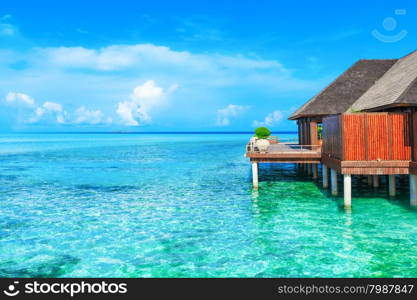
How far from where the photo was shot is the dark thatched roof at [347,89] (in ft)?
77.2

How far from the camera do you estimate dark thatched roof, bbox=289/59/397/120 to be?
23516 mm

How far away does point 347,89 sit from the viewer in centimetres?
2500

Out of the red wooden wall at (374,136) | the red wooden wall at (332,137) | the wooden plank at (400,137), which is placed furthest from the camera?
the red wooden wall at (332,137)

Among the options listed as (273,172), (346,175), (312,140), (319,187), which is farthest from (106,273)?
(273,172)

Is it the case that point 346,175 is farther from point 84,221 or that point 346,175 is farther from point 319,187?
point 84,221

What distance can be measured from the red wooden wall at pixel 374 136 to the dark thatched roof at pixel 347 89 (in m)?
7.58

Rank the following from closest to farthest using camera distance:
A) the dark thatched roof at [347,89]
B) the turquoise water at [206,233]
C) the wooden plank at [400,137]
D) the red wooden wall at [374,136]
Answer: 1. the turquoise water at [206,233]
2. the wooden plank at [400,137]
3. the red wooden wall at [374,136]
4. the dark thatched roof at [347,89]

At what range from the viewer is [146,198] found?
2091 centimetres

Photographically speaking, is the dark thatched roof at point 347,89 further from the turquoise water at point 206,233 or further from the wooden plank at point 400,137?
the wooden plank at point 400,137

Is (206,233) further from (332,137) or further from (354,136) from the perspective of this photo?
(332,137)

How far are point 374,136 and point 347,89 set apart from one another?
1042cm

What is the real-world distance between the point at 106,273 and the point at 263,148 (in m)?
13.6

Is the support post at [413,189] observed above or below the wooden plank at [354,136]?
below
